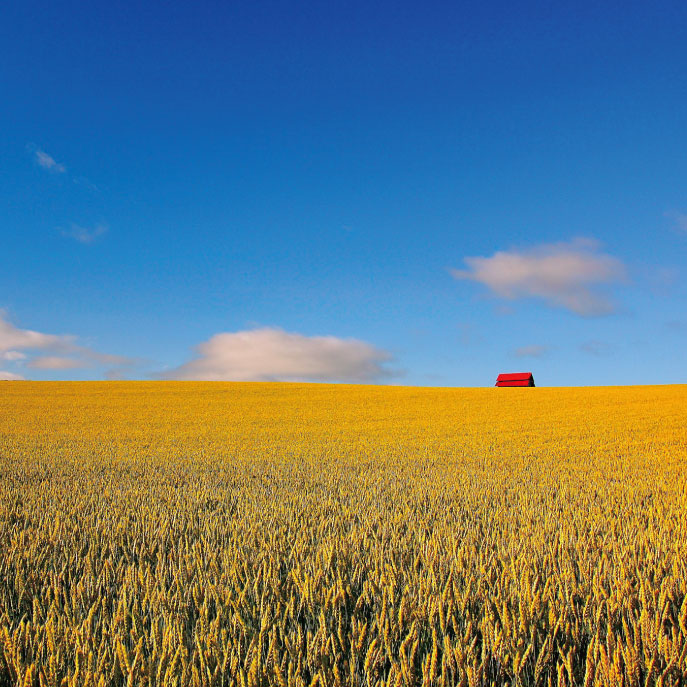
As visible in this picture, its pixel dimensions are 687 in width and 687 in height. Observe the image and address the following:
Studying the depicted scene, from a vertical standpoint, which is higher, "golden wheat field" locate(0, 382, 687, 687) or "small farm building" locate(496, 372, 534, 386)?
"small farm building" locate(496, 372, 534, 386)

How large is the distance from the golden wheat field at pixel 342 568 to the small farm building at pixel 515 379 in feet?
138

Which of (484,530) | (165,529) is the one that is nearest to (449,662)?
(484,530)

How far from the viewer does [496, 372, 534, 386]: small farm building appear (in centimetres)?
5228

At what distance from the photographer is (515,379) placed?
53.2 meters

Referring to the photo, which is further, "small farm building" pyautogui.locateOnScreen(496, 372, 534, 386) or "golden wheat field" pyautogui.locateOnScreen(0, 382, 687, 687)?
"small farm building" pyautogui.locateOnScreen(496, 372, 534, 386)

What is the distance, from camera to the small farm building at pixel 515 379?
52281 mm

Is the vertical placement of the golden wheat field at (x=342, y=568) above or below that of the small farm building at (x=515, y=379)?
below

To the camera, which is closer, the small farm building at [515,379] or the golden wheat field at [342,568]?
the golden wheat field at [342,568]

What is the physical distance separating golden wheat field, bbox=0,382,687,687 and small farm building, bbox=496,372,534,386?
42.0 meters

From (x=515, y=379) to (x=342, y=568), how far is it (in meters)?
52.9

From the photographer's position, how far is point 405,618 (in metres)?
2.79

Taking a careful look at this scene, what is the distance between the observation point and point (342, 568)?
365cm

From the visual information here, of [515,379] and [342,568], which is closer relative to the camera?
[342,568]

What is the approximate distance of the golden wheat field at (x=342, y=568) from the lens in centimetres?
237
